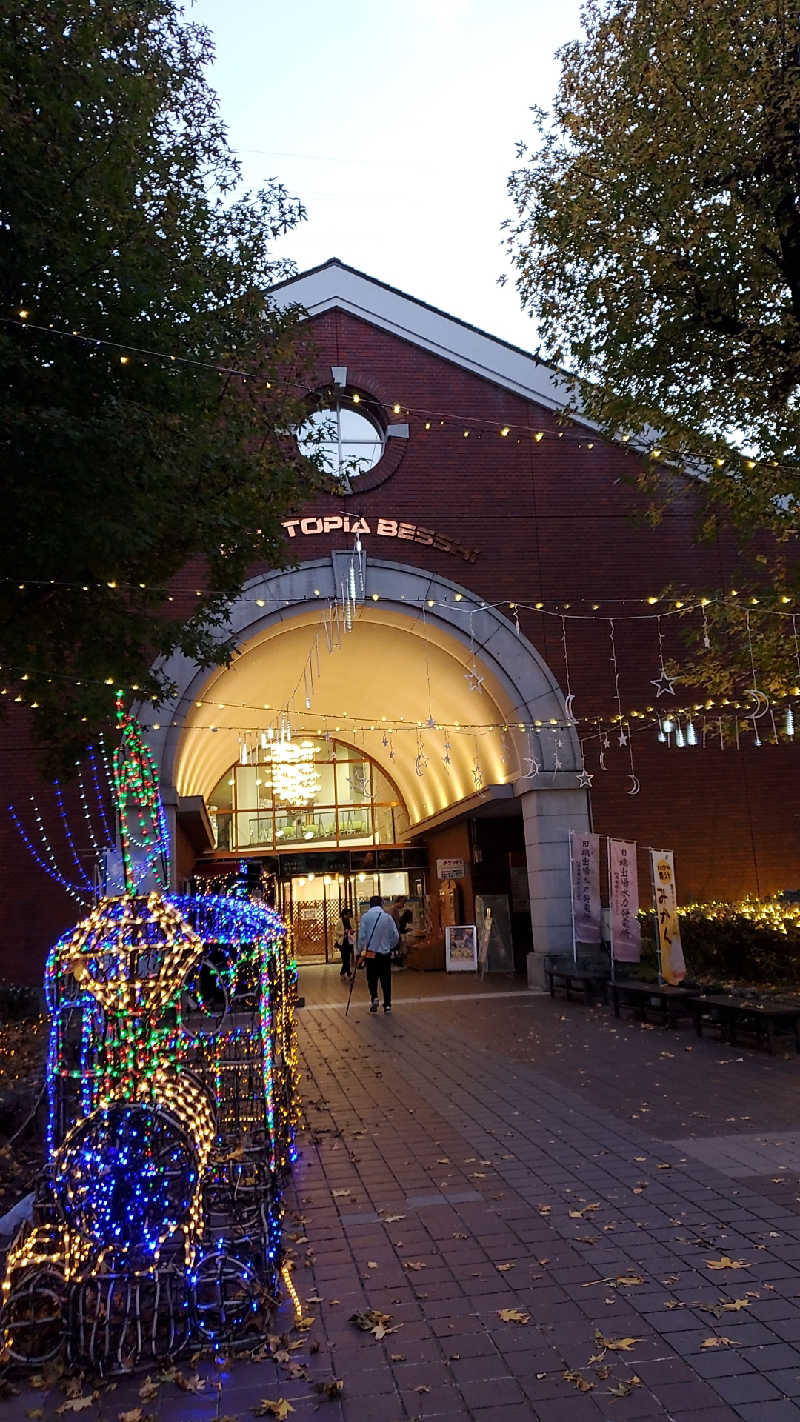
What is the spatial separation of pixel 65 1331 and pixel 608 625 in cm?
1631

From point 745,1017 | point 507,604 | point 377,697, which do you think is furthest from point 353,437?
point 745,1017

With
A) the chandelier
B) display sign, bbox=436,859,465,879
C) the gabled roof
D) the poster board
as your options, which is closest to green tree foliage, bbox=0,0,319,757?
the gabled roof

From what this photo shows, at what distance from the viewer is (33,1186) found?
6.09 m

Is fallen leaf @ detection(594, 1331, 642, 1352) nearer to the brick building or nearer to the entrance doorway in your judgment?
the brick building

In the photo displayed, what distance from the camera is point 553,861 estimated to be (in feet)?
59.9

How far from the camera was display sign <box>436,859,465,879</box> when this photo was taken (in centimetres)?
2423

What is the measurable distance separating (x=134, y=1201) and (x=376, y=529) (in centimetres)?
1536

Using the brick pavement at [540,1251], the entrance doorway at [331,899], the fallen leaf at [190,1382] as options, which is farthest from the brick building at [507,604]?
the fallen leaf at [190,1382]

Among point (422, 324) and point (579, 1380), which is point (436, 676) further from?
point (579, 1380)

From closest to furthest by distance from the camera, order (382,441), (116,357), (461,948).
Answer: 1. (116,357)
2. (382,441)
3. (461,948)

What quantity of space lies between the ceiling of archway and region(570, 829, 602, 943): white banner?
2.57 m

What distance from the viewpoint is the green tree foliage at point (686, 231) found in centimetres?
1054

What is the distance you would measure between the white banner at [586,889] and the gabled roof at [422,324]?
8.66 metres

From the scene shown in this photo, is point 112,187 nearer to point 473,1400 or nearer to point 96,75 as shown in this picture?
point 96,75
